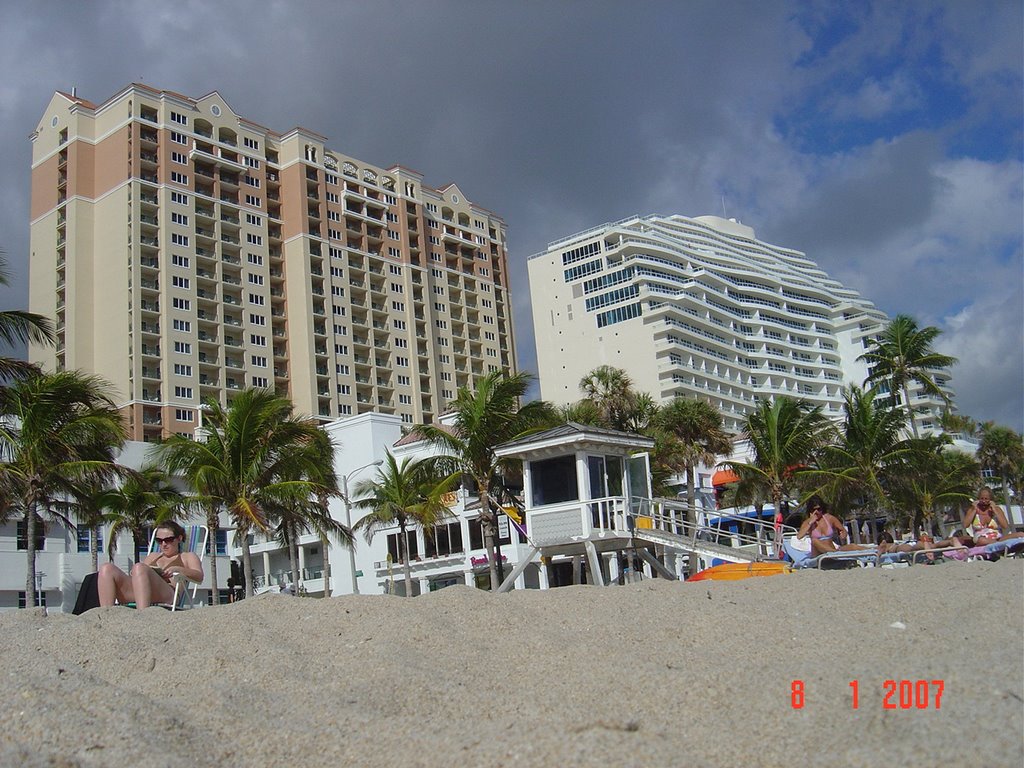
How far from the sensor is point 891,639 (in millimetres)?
6590

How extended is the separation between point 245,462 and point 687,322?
85797 millimetres

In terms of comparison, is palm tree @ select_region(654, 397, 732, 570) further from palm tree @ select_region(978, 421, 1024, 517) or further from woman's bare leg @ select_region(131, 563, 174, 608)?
woman's bare leg @ select_region(131, 563, 174, 608)

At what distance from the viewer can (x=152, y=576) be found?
1048 cm

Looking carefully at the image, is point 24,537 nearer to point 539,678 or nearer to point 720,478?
point 720,478

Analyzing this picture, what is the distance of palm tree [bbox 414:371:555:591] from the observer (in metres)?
28.4

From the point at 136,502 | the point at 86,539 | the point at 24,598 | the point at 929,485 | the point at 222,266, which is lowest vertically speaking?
the point at 24,598

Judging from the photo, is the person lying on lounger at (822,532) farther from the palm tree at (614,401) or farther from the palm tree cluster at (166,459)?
the palm tree at (614,401)

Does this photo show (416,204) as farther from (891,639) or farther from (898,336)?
(891,639)

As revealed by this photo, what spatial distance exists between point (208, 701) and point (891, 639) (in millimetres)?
4634

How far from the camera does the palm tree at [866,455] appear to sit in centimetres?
3628
